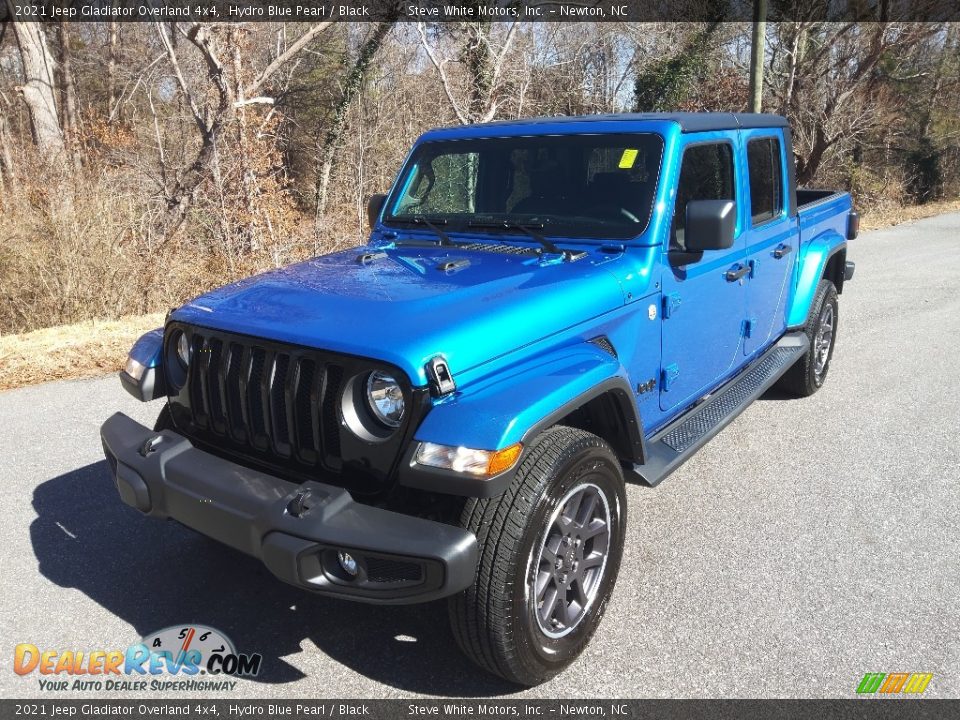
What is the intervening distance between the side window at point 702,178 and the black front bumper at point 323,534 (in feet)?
6.57

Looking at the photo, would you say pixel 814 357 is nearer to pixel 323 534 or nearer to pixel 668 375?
pixel 668 375

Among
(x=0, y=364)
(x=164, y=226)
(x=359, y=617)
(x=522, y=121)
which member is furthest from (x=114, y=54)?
(x=359, y=617)

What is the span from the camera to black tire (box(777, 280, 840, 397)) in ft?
17.8

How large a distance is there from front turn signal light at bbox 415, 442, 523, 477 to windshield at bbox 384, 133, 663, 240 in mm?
1567

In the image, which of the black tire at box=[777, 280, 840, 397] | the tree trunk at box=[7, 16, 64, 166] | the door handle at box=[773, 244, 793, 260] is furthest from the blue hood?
the tree trunk at box=[7, 16, 64, 166]

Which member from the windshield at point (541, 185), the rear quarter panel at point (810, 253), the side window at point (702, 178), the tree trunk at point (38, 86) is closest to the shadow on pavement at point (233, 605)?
the windshield at point (541, 185)

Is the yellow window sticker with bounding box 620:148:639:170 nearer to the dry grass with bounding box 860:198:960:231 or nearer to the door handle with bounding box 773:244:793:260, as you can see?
the door handle with bounding box 773:244:793:260

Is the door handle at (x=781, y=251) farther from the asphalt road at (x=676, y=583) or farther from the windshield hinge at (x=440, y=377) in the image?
the windshield hinge at (x=440, y=377)

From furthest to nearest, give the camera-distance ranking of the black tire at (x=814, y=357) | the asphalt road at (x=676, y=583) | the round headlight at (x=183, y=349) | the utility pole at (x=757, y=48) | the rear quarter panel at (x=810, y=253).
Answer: the utility pole at (x=757, y=48) → the black tire at (x=814, y=357) → the rear quarter panel at (x=810, y=253) → the round headlight at (x=183, y=349) → the asphalt road at (x=676, y=583)

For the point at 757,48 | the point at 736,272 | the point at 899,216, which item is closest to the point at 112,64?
the point at 757,48

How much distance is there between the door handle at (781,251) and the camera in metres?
4.81

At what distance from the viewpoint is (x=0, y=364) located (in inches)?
253

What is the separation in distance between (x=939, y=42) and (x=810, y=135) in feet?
20.0

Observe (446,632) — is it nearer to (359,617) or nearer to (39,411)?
(359,617)
